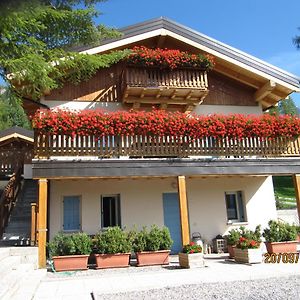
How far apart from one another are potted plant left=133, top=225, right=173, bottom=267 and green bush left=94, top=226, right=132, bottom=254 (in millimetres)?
392

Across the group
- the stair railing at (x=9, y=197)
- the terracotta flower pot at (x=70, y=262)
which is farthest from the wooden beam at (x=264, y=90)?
the stair railing at (x=9, y=197)

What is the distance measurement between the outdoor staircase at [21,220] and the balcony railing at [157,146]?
3.14 metres

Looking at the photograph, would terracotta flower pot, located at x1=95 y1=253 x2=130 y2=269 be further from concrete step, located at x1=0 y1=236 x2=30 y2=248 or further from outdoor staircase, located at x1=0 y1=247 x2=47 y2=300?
concrete step, located at x1=0 y1=236 x2=30 y2=248

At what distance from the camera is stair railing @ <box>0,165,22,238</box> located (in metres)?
13.3

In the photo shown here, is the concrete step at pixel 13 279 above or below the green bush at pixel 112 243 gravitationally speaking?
below

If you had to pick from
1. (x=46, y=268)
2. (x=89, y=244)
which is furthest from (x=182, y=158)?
(x=46, y=268)

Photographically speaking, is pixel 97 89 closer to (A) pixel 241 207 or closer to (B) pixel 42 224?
(B) pixel 42 224

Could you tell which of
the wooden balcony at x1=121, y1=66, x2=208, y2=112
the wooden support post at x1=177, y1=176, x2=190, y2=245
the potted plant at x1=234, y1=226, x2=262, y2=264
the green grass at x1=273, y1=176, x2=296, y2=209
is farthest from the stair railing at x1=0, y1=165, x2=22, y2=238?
the green grass at x1=273, y1=176, x2=296, y2=209

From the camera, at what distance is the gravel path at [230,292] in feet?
23.2

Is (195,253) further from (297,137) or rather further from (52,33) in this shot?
(52,33)

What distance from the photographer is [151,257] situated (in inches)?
451

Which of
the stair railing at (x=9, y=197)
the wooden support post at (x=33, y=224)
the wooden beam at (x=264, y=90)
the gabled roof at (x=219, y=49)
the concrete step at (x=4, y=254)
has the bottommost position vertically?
the concrete step at (x=4, y=254)

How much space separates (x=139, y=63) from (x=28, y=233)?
25.0 ft

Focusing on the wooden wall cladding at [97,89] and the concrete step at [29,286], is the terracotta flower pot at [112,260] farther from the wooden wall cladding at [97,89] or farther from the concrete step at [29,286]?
the wooden wall cladding at [97,89]
